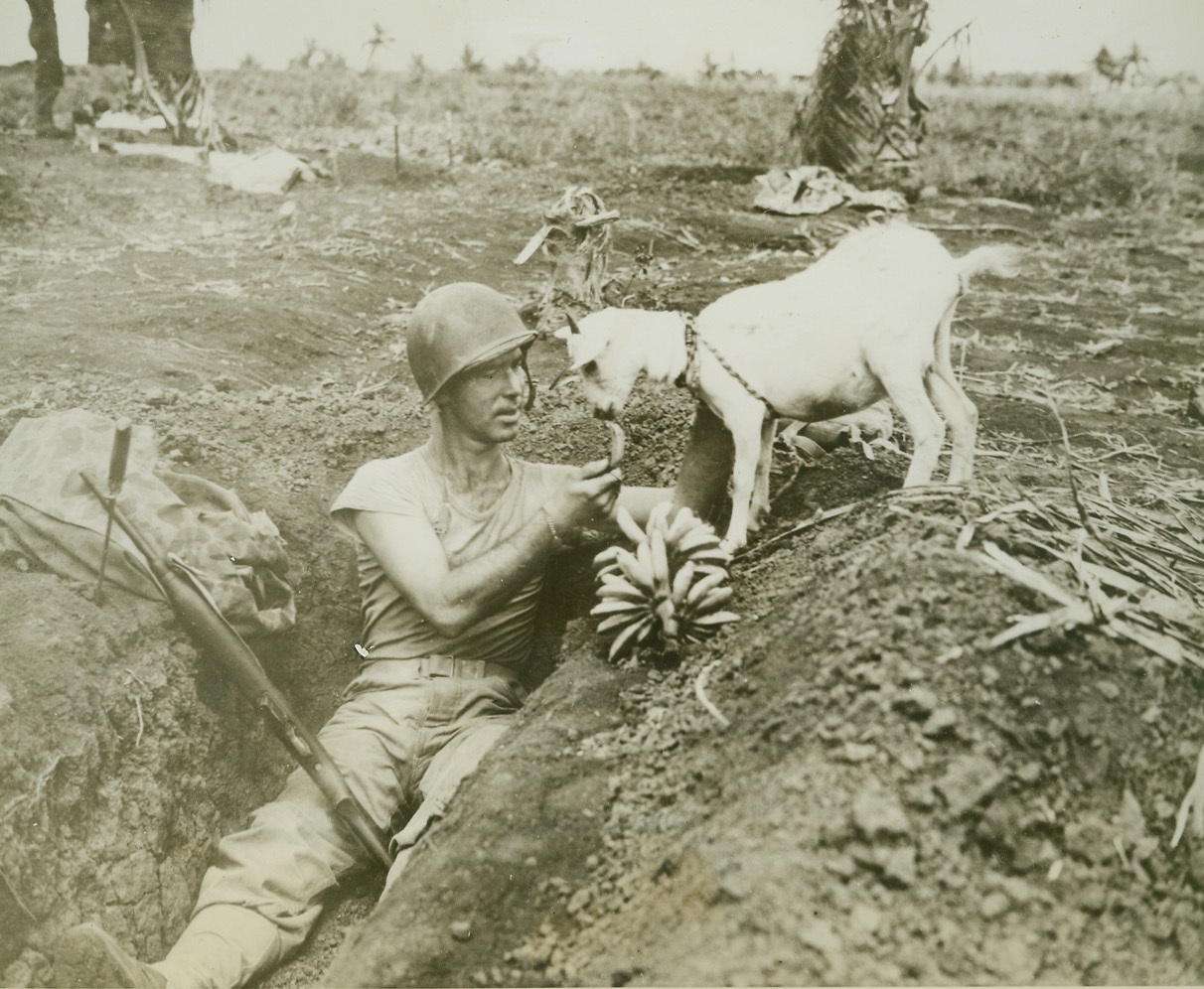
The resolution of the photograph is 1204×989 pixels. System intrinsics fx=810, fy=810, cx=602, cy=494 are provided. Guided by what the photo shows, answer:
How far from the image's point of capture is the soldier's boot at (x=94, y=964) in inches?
61.1

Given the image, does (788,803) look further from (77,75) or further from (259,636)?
(77,75)

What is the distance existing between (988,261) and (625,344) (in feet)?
2.71

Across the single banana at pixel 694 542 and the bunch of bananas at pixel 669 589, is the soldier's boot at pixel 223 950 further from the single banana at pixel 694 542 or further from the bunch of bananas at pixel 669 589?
→ the single banana at pixel 694 542

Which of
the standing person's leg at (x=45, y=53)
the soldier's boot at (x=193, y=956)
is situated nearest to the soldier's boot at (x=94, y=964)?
the soldier's boot at (x=193, y=956)

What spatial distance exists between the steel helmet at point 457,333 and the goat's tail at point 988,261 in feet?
3.55

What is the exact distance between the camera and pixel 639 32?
2576mm

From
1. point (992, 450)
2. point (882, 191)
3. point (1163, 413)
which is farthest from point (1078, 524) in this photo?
point (882, 191)

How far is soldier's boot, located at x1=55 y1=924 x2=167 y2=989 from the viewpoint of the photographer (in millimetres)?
1553

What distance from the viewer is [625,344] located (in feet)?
6.23

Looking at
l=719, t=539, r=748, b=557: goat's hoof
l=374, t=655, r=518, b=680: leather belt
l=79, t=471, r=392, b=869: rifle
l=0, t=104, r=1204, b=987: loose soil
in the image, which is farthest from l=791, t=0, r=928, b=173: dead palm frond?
l=79, t=471, r=392, b=869: rifle

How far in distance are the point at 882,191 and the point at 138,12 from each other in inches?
156

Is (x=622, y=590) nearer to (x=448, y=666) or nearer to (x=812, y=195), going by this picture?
(x=448, y=666)

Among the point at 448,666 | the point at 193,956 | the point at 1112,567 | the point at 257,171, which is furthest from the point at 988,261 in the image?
the point at 257,171

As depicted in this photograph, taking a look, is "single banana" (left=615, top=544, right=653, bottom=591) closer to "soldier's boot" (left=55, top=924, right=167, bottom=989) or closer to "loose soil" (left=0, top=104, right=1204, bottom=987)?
"loose soil" (left=0, top=104, right=1204, bottom=987)
